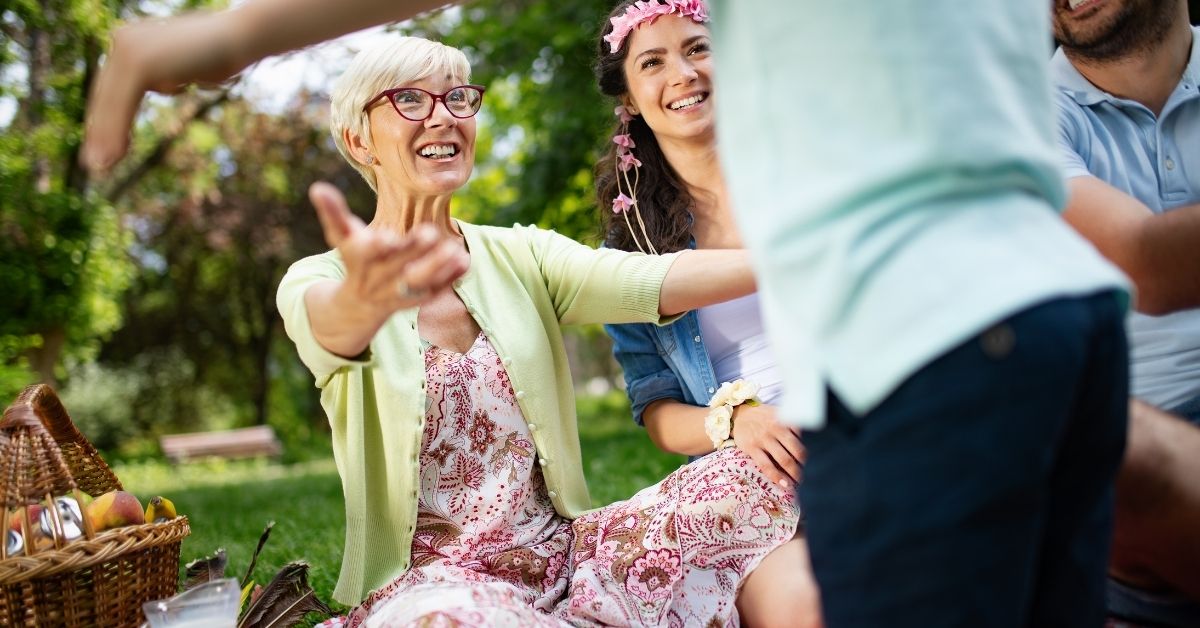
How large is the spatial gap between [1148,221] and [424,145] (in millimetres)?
1656

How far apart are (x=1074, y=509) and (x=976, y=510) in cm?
22

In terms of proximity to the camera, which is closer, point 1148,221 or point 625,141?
point 1148,221

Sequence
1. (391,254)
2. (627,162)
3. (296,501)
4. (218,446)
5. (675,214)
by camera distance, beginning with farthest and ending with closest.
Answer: (218,446), (296,501), (627,162), (675,214), (391,254)

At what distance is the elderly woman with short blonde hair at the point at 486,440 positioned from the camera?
2.35 m

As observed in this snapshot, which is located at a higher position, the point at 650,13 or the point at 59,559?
the point at 650,13

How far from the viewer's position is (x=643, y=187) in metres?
3.09

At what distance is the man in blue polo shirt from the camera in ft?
5.55

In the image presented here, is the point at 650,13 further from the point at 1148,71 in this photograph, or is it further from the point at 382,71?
the point at 1148,71

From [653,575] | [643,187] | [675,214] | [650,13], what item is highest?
[650,13]

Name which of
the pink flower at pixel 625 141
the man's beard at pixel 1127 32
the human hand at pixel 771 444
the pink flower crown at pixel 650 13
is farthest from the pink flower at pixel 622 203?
the man's beard at pixel 1127 32

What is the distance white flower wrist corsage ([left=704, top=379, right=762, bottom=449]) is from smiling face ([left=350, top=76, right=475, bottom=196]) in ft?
2.87

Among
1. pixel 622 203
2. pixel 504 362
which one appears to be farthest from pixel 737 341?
pixel 504 362

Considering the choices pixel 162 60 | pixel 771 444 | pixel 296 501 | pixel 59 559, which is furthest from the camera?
pixel 296 501

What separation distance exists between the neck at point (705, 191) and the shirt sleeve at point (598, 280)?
0.47 meters
